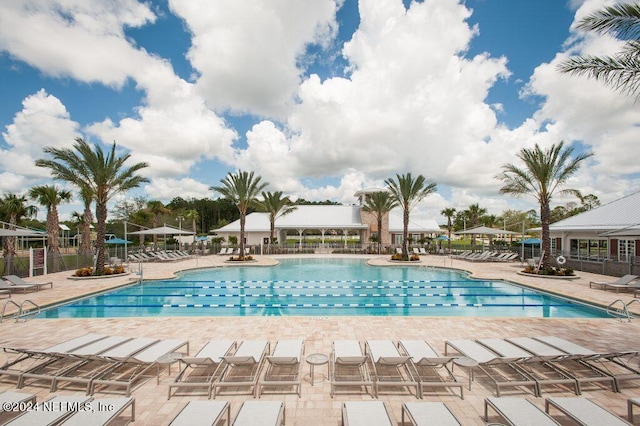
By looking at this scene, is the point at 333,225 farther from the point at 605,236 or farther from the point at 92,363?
the point at 92,363

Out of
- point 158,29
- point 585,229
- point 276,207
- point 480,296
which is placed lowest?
point 480,296

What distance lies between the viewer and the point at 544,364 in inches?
224

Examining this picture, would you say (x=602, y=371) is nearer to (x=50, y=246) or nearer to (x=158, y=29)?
(x=158, y=29)

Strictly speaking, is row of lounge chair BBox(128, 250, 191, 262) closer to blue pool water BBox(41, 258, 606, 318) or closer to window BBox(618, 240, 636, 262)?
blue pool water BBox(41, 258, 606, 318)

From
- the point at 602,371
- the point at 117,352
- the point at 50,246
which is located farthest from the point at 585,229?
the point at 50,246

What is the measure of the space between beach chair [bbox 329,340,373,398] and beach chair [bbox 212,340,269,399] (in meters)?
1.21

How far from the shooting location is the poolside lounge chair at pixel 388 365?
193 inches

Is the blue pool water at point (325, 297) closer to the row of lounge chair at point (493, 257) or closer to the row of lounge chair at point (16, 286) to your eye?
the row of lounge chair at point (16, 286)

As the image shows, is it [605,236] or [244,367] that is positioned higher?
[605,236]

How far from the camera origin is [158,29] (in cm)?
1384

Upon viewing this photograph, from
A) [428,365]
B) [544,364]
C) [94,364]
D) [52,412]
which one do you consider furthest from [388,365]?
[94,364]

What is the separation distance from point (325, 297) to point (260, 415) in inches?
377

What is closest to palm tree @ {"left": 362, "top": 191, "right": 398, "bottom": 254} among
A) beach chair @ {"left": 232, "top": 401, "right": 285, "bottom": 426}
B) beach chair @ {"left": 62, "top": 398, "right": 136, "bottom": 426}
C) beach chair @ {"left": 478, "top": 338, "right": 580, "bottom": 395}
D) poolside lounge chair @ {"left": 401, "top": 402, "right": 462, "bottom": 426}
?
beach chair @ {"left": 478, "top": 338, "right": 580, "bottom": 395}

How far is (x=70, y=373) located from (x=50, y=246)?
30022mm
